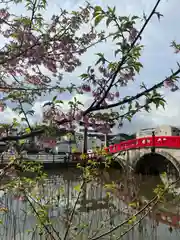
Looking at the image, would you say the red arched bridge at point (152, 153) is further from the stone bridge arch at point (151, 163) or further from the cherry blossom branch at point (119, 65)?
the cherry blossom branch at point (119, 65)

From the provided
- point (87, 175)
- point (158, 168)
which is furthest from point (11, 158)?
point (158, 168)

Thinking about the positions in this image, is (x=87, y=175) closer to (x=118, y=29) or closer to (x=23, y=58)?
(x=23, y=58)

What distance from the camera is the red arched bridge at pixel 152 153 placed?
65.5ft

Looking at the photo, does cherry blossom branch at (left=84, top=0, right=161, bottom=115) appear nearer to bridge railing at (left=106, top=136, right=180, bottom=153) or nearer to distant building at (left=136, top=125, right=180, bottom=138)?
bridge railing at (left=106, top=136, right=180, bottom=153)

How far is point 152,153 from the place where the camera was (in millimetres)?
21734

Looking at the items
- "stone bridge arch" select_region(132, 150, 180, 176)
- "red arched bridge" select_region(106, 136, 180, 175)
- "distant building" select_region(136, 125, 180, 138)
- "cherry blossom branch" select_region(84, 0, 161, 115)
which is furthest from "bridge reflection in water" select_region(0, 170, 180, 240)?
"distant building" select_region(136, 125, 180, 138)

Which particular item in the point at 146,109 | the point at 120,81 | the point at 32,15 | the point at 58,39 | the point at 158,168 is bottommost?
the point at 158,168

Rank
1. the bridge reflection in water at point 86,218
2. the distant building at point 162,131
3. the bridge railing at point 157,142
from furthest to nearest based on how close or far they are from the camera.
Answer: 1. the distant building at point 162,131
2. the bridge railing at point 157,142
3. the bridge reflection in water at point 86,218

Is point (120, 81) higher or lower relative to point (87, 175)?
higher

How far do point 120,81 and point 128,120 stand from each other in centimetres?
24

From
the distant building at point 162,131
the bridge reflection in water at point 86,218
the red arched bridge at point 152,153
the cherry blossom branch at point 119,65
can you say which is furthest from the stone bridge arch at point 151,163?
the cherry blossom branch at point 119,65

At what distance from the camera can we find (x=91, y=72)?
1698 millimetres

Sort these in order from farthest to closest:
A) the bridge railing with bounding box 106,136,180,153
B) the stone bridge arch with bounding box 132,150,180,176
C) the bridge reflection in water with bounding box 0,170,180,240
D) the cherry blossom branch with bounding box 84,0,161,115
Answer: the stone bridge arch with bounding box 132,150,180,176 < the bridge railing with bounding box 106,136,180,153 < the bridge reflection in water with bounding box 0,170,180,240 < the cherry blossom branch with bounding box 84,0,161,115

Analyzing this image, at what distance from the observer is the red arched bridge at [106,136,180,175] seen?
20.0 metres
